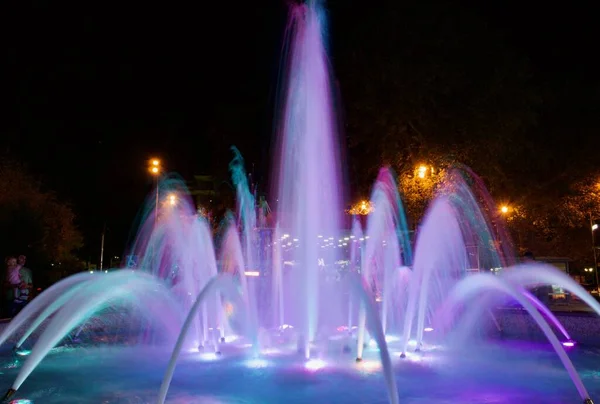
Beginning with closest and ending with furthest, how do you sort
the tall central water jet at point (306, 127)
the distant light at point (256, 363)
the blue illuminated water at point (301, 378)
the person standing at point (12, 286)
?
1. the blue illuminated water at point (301, 378)
2. the distant light at point (256, 363)
3. the person standing at point (12, 286)
4. the tall central water jet at point (306, 127)

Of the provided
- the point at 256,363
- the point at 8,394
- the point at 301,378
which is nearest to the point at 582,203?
the point at 256,363

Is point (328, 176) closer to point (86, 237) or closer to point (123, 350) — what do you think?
point (123, 350)

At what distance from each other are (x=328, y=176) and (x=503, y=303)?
6231 mm

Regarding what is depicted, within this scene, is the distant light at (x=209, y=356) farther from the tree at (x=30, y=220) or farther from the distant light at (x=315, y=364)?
the tree at (x=30, y=220)

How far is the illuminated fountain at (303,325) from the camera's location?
7.79 m

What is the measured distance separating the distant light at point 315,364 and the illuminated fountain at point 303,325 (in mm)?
34

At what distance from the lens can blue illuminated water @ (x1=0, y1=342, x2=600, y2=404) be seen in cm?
728

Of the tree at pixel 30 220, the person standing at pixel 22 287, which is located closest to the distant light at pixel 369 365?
the person standing at pixel 22 287

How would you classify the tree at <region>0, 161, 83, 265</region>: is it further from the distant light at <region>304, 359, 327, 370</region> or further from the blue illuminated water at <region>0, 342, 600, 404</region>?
the distant light at <region>304, 359, 327, 370</region>

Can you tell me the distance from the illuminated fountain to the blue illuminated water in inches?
1.5

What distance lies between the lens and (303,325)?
11242mm

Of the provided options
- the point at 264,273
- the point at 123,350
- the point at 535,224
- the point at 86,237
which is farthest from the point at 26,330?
the point at 86,237

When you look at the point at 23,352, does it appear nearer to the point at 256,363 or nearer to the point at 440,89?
the point at 256,363

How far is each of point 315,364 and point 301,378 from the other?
45.5 inches
